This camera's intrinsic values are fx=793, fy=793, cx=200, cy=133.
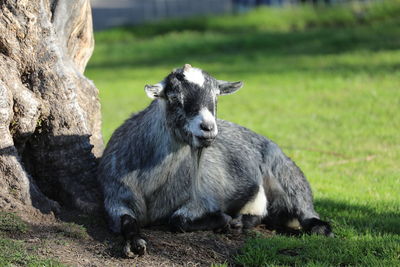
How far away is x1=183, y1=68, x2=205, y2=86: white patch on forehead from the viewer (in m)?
6.41

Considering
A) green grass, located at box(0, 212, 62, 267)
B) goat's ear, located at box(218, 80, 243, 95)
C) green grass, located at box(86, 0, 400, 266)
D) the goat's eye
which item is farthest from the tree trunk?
green grass, located at box(86, 0, 400, 266)

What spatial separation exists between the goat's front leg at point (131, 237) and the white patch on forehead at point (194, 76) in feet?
4.04

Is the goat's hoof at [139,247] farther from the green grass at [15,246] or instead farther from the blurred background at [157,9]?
the blurred background at [157,9]

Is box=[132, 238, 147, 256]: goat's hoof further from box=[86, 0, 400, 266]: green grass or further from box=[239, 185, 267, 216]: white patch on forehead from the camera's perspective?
box=[239, 185, 267, 216]: white patch on forehead

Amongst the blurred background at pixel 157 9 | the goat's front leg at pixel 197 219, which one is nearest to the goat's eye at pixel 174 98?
the goat's front leg at pixel 197 219

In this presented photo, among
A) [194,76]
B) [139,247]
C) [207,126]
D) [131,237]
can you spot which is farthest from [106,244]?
[194,76]

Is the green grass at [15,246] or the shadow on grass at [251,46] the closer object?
the green grass at [15,246]

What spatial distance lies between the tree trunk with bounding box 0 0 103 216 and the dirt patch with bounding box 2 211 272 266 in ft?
0.87

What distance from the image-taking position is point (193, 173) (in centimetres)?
679

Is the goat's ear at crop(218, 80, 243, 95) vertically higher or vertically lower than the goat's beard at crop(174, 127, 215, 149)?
higher

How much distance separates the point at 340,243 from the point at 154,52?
1547cm

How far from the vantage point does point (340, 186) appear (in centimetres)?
924

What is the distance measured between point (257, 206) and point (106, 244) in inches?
66.9

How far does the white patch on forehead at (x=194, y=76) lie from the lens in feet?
21.0
